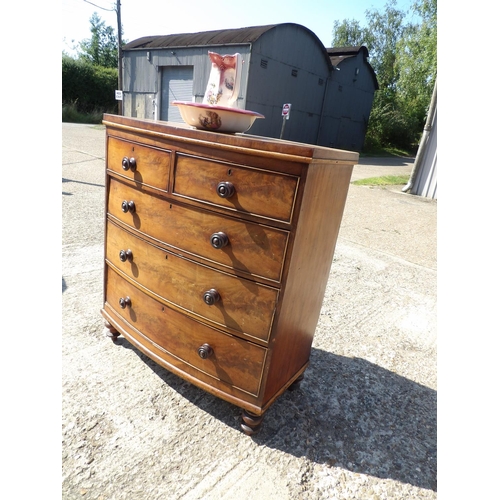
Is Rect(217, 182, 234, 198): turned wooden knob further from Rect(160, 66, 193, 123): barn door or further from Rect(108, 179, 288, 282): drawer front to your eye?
Rect(160, 66, 193, 123): barn door

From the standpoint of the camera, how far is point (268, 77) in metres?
13.4

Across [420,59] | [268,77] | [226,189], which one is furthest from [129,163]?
[420,59]

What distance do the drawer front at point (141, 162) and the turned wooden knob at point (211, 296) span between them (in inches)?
19.6

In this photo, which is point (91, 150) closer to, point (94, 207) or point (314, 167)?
point (94, 207)

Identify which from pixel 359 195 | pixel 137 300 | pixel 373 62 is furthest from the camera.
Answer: pixel 373 62

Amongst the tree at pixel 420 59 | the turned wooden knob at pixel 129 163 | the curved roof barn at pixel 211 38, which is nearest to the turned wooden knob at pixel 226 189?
the turned wooden knob at pixel 129 163

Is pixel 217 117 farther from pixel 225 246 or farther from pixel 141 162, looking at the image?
pixel 225 246

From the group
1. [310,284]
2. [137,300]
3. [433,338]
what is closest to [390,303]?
[433,338]

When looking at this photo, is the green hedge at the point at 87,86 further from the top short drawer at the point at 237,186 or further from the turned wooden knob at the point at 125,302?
the top short drawer at the point at 237,186

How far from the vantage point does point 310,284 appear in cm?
171

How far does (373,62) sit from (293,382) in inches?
1329

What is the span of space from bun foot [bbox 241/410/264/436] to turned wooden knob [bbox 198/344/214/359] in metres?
0.33

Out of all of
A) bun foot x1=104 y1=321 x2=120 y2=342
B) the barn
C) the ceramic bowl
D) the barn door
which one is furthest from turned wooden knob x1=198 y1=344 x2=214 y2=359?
the barn door

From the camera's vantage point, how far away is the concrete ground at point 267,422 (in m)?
1.47
